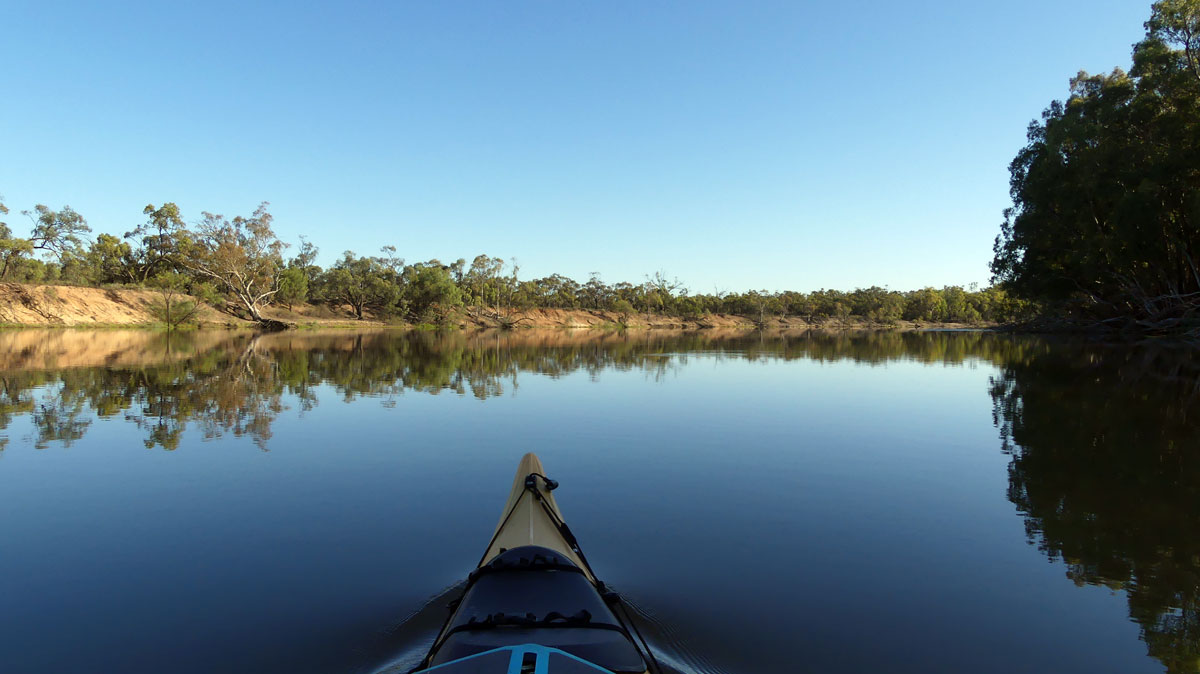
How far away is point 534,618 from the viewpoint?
9.55 ft

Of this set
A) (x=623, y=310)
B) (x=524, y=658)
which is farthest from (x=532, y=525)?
(x=623, y=310)

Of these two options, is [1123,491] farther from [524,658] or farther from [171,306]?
[171,306]

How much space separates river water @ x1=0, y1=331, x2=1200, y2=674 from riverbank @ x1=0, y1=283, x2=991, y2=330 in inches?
1435

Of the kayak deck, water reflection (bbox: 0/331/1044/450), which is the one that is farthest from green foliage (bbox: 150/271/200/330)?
the kayak deck

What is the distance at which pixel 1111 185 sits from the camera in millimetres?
30578

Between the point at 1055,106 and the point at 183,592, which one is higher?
the point at 1055,106

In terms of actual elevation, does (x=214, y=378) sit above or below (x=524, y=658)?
below

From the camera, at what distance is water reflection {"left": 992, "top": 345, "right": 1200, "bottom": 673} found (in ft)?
13.9

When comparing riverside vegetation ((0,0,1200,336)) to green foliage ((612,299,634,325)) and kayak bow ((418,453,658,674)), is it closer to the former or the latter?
green foliage ((612,299,634,325))

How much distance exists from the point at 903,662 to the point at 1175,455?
818 cm

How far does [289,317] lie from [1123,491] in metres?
66.2

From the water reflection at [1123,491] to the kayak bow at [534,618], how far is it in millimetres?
3354

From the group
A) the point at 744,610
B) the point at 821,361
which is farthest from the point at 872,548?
the point at 821,361

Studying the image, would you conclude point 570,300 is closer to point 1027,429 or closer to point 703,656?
point 1027,429
